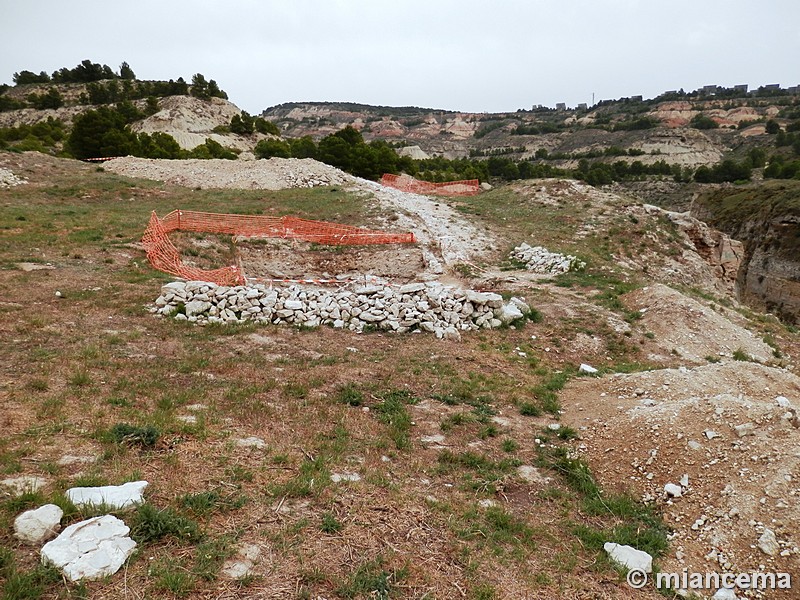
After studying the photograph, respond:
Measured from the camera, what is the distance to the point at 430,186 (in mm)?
43750

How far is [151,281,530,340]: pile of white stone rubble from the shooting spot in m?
10.9

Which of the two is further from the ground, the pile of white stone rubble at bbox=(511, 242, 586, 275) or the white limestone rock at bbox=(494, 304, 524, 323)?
the pile of white stone rubble at bbox=(511, 242, 586, 275)

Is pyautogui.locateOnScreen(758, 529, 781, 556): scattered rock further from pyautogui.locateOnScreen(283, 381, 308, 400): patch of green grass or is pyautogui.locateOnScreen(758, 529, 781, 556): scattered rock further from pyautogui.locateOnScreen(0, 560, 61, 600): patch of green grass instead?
pyautogui.locateOnScreen(0, 560, 61, 600): patch of green grass

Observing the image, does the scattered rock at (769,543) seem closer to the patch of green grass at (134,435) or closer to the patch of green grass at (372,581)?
the patch of green grass at (372,581)

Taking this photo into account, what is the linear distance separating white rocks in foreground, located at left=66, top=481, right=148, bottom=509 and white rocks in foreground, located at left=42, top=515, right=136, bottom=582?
Answer: 265 mm

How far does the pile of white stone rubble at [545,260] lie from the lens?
17781 millimetres

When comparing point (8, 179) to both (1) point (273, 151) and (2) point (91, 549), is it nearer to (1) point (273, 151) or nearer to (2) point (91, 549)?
(1) point (273, 151)


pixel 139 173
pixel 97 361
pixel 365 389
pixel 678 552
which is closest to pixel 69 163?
pixel 139 173

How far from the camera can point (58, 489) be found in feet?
13.9

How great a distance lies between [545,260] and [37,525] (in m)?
18.2

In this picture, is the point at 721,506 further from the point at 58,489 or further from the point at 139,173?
the point at 139,173

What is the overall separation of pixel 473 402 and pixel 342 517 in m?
3.87

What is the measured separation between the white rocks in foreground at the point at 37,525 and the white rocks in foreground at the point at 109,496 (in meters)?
0.24

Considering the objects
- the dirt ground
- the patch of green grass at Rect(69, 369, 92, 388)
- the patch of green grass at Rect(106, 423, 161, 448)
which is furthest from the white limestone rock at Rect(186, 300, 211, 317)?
the patch of green grass at Rect(106, 423, 161, 448)
